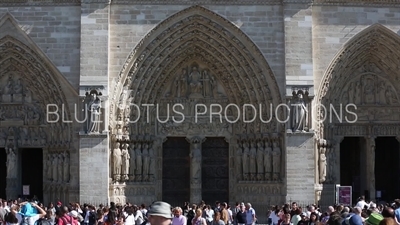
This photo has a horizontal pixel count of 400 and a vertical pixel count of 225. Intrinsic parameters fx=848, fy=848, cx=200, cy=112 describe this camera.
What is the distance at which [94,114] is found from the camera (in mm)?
24031

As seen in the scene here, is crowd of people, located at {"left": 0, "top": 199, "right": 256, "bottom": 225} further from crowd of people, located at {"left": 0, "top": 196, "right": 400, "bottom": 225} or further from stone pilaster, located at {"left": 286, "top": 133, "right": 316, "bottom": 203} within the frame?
Result: stone pilaster, located at {"left": 286, "top": 133, "right": 316, "bottom": 203}

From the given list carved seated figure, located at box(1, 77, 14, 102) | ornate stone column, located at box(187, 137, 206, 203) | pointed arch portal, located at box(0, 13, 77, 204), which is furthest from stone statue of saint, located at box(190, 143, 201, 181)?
carved seated figure, located at box(1, 77, 14, 102)

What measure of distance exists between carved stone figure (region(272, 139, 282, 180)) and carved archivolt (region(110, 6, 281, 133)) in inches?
49.5

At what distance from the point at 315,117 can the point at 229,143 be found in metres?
2.79

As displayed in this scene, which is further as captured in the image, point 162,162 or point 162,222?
point 162,162

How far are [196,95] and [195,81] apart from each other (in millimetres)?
437

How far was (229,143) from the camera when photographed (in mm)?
25844

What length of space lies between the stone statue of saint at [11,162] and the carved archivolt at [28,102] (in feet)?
1.14

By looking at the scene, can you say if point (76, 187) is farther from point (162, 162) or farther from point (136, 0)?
point (136, 0)

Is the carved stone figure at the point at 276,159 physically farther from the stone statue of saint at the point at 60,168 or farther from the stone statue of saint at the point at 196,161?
the stone statue of saint at the point at 60,168

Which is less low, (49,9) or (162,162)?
(49,9)

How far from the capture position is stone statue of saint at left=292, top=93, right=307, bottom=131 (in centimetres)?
2422

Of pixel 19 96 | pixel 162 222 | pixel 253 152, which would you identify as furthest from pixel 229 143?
pixel 162 222

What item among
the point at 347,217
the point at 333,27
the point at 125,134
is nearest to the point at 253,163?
the point at 125,134
